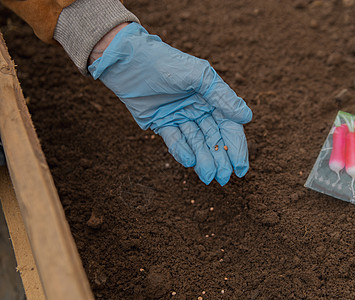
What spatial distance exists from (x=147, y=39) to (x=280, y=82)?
2.74ft

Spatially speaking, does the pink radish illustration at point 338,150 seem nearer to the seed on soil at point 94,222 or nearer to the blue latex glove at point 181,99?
the blue latex glove at point 181,99

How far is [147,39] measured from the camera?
145 centimetres

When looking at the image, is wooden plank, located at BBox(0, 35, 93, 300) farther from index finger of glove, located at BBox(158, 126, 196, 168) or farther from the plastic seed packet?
the plastic seed packet

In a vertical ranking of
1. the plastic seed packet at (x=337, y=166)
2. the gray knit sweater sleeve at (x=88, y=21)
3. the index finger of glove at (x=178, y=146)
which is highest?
the gray knit sweater sleeve at (x=88, y=21)

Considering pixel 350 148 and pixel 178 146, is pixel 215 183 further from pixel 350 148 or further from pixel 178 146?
pixel 350 148

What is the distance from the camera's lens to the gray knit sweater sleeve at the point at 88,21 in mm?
1476

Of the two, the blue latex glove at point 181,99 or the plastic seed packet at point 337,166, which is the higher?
the blue latex glove at point 181,99

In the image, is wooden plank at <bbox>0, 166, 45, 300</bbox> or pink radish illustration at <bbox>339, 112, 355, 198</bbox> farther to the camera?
pink radish illustration at <bbox>339, 112, 355, 198</bbox>

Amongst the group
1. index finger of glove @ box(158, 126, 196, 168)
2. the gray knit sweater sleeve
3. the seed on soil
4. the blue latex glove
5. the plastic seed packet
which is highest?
the gray knit sweater sleeve

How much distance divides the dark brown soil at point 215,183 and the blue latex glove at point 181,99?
0.69 ft

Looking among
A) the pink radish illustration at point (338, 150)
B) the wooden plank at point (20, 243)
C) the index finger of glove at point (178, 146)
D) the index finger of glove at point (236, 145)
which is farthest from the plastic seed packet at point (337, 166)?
the wooden plank at point (20, 243)

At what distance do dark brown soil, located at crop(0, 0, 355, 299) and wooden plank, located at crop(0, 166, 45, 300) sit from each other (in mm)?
193

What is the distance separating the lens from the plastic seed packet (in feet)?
4.99

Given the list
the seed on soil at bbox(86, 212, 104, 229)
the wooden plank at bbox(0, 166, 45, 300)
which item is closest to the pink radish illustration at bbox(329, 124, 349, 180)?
the seed on soil at bbox(86, 212, 104, 229)
